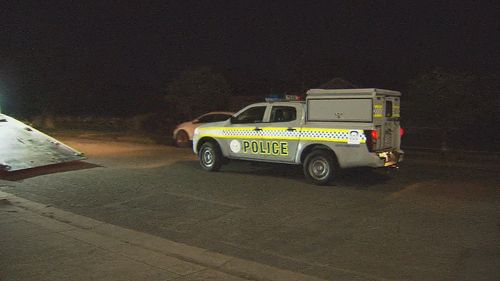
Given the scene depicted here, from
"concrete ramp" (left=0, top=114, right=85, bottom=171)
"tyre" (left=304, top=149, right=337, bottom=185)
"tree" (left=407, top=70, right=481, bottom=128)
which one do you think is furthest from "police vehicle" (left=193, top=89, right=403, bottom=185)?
"tree" (left=407, top=70, right=481, bottom=128)

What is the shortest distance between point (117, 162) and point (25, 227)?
6.83 metres

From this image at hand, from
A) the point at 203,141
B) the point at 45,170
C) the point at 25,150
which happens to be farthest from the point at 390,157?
the point at 25,150

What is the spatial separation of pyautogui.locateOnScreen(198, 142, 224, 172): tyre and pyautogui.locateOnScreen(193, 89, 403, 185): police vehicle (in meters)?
0.30

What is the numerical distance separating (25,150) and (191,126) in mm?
6925

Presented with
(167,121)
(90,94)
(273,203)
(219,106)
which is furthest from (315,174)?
(90,94)

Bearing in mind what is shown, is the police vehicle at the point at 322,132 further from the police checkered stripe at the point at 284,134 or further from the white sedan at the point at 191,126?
the white sedan at the point at 191,126

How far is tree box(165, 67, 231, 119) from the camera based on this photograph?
21.6 metres

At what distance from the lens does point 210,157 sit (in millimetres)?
12250

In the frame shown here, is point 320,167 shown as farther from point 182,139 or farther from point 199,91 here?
point 199,91

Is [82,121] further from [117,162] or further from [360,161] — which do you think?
[360,161]

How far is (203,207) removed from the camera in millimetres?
8367

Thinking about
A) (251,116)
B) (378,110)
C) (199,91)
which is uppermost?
(199,91)

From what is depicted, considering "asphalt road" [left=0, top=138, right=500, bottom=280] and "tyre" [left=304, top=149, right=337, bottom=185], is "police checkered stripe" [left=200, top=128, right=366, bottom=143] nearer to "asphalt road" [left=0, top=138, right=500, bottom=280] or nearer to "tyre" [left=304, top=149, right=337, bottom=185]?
"tyre" [left=304, top=149, right=337, bottom=185]

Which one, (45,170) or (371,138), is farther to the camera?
(45,170)
